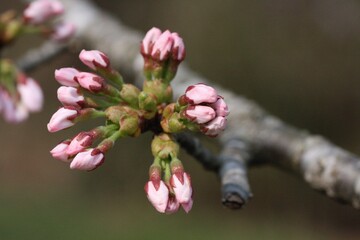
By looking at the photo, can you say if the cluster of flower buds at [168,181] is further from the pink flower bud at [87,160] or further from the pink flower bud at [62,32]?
the pink flower bud at [62,32]

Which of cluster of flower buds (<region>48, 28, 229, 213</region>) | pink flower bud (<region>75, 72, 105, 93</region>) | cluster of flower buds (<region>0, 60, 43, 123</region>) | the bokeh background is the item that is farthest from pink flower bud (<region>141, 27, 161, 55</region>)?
the bokeh background

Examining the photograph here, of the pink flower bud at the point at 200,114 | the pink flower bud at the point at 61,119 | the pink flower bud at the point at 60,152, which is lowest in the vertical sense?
the pink flower bud at the point at 60,152

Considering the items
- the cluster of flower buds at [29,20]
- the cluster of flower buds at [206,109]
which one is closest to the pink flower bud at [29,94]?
the cluster of flower buds at [29,20]

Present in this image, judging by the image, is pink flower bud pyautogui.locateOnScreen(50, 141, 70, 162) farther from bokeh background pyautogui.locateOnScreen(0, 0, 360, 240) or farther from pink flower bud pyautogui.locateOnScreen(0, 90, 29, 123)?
bokeh background pyautogui.locateOnScreen(0, 0, 360, 240)

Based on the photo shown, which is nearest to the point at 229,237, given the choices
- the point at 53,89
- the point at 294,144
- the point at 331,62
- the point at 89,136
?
the point at 331,62

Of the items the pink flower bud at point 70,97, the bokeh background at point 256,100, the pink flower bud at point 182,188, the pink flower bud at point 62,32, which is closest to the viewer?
the pink flower bud at point 182,188

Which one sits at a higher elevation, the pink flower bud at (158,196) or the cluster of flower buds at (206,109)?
the cluster of flower buds at (206,109)

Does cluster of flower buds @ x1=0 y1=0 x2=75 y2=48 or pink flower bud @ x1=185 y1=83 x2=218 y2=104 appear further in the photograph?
cluster of flower buds @ x1=0 y1=0 x2=75 y2=48
